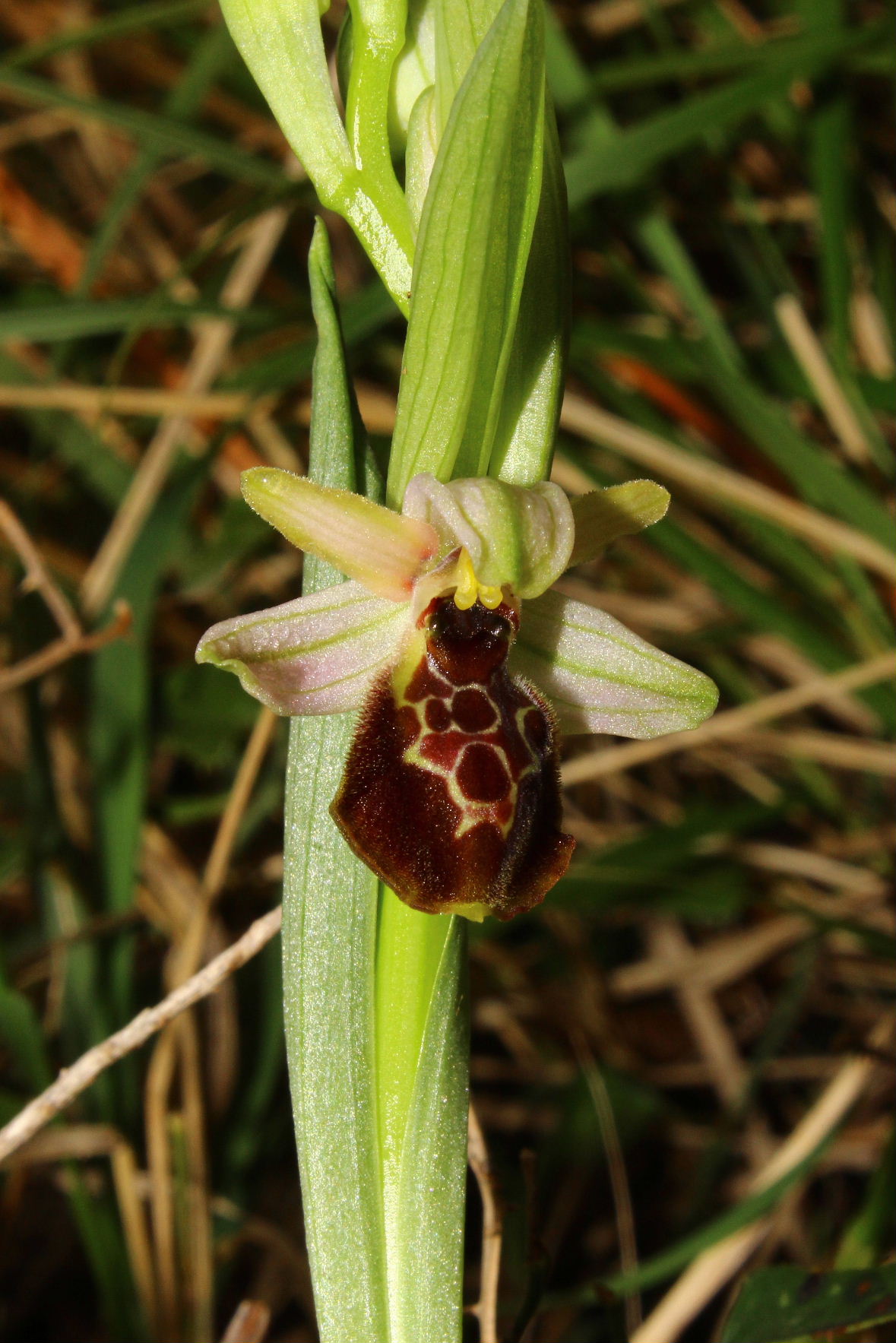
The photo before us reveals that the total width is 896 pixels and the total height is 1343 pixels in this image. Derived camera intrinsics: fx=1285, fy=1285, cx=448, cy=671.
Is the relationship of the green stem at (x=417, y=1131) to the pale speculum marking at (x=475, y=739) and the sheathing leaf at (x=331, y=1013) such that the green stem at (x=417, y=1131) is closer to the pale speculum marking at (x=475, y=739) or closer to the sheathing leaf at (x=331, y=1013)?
the sheathing leaf at (x=331, y=1013)

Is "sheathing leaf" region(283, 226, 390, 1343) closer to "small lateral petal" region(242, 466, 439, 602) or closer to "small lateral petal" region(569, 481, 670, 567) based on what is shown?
"small lateral petal" region(242, 466, 439, 602)

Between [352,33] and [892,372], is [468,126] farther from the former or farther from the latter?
[892,372]

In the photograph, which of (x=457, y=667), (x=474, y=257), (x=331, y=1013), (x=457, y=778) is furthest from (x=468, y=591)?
(x=331, y=1013)

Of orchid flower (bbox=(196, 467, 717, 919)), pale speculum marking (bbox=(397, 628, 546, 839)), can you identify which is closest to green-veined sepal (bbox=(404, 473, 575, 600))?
orchid flower (bbox=(196, 467, 717, 919))

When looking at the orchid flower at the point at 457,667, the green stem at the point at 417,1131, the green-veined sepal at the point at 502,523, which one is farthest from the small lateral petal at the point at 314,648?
the green stem at the point at 417,1131

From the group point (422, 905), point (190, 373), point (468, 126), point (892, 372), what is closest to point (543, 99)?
point (468, 126)

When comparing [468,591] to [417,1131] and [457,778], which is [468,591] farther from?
[417,1131]

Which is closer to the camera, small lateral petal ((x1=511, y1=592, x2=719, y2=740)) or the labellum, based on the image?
the labellum
